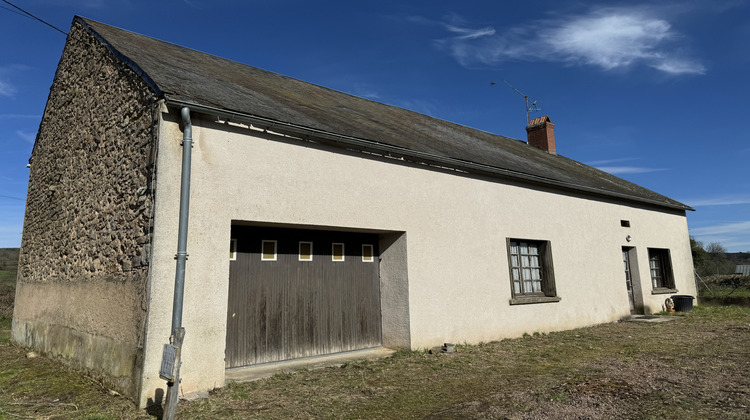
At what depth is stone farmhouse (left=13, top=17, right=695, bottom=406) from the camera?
556cm

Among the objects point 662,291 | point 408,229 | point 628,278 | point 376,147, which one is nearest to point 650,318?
point 628,278

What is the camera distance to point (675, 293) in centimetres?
1417

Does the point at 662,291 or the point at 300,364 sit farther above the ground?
the point at 662,291

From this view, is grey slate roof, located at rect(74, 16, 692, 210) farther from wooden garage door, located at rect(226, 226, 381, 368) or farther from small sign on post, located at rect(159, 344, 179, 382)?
small sign on post, located at rect(159, 344, 179, 382)

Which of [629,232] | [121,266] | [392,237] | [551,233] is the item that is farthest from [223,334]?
[629,232]

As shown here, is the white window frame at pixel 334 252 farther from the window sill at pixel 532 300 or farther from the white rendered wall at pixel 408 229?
the window sill at pixel 532 300

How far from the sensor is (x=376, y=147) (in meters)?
7.50

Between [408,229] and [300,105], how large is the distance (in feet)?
10.4

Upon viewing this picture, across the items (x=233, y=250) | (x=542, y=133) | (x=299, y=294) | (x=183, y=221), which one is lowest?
(x=299, y=294)

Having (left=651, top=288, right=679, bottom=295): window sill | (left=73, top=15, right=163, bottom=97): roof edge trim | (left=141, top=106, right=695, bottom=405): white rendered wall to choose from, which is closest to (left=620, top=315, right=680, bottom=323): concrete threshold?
(left=141, top=106, right=695, bottom=405): white rendered wall

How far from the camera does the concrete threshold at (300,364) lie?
6.10 metres

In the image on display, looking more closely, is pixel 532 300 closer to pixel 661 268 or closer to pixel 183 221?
pixel 183 221

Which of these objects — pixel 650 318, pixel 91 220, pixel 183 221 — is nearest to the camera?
pixel 183 221

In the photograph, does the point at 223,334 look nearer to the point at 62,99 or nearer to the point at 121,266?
the point at 121,266
